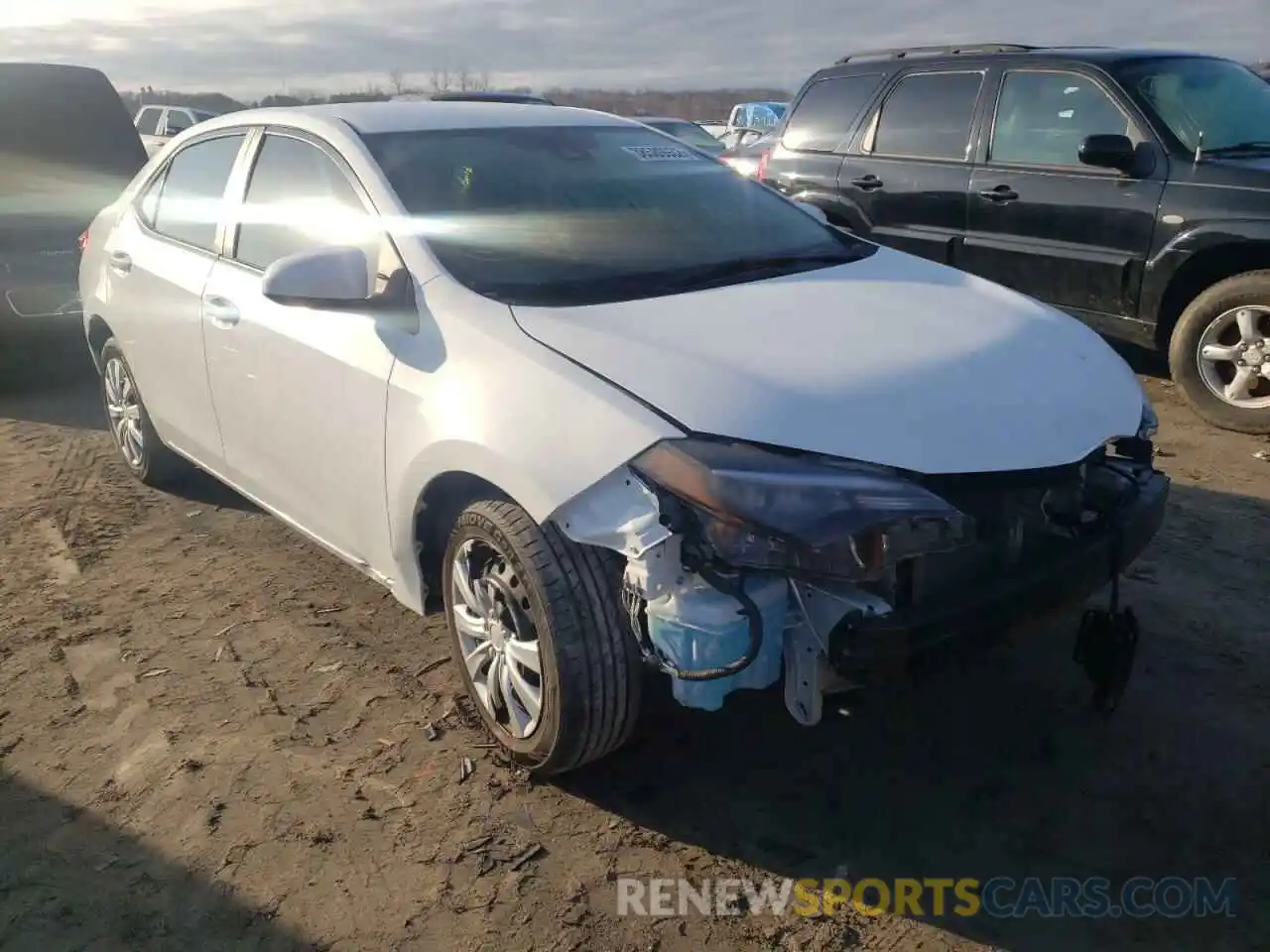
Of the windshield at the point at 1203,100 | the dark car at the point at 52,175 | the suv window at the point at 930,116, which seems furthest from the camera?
the dark car at the point at 52,175

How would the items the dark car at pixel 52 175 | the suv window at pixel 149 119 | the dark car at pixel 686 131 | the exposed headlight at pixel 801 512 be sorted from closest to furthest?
the exposed headlight at pixel 801 512 < the dark car at pixel 52 175 < the dark car at pixel 686 131 < the suv window at pixel 149 119

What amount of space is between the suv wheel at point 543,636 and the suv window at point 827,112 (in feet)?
18.2

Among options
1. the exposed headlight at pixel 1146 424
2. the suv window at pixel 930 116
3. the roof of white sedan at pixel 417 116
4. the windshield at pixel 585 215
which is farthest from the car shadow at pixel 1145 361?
the roof of white sedan at pixel 417 116

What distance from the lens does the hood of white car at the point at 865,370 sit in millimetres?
2395

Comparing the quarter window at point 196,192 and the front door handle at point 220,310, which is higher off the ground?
the quarter window at point 196,192

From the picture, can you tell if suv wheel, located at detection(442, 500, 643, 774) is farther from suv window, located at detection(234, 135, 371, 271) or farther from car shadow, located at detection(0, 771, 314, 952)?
suv window, located at detection(234, 135, 371, 271)

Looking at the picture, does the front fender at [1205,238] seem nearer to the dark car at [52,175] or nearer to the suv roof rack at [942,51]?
the suv roof rack at [942,51]

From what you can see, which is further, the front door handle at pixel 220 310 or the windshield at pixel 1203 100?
the windshield at pixel 1203 100

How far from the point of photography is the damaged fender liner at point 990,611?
89.7 inches

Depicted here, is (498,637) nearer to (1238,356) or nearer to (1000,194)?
(1238,356)

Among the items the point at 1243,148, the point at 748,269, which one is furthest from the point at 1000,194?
the point at 748,269

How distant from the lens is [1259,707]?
10.2 feet

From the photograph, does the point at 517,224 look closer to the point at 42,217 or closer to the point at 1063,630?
the point at 1063,630

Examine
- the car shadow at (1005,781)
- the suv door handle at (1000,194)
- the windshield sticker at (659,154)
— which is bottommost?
the car shadow at (1005,781)
